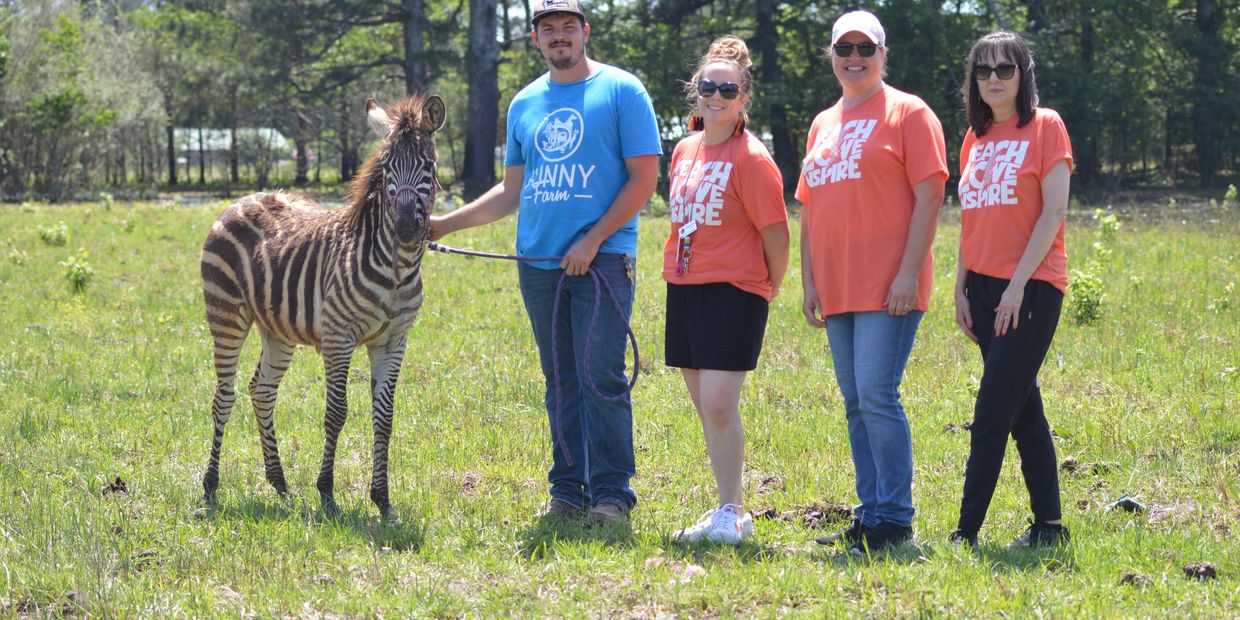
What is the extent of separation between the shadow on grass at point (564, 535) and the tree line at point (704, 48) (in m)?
25.0

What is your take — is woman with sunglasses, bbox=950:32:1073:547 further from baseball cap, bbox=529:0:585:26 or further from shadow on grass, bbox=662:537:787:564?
baseball cap, bbox=529:0:585:26

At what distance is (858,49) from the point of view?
4.75m

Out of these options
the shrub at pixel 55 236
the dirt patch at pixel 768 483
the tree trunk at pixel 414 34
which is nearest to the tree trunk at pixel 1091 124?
the tree trunk at pixel 414 34

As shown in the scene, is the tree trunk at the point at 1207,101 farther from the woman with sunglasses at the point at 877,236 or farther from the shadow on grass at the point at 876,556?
the shadow on grass at the point at 876,556

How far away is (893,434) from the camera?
4750mm

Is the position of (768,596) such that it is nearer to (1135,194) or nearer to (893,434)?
(893,434)

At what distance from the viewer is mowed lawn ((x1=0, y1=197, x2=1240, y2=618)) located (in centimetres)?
436

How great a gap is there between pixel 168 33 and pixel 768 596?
43.9 metres

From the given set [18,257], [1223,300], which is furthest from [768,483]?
[18,257]

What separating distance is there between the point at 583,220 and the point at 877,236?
1.42 metres

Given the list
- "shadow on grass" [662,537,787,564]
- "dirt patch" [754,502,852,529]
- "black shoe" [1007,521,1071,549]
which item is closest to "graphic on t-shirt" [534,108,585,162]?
"shadow on grass" [662,537,787,564]

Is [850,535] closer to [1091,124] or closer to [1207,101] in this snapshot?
[1091,124]

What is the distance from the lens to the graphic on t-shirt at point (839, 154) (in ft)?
15.5

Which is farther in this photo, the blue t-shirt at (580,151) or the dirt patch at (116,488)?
the dirt patch at (116,488)
